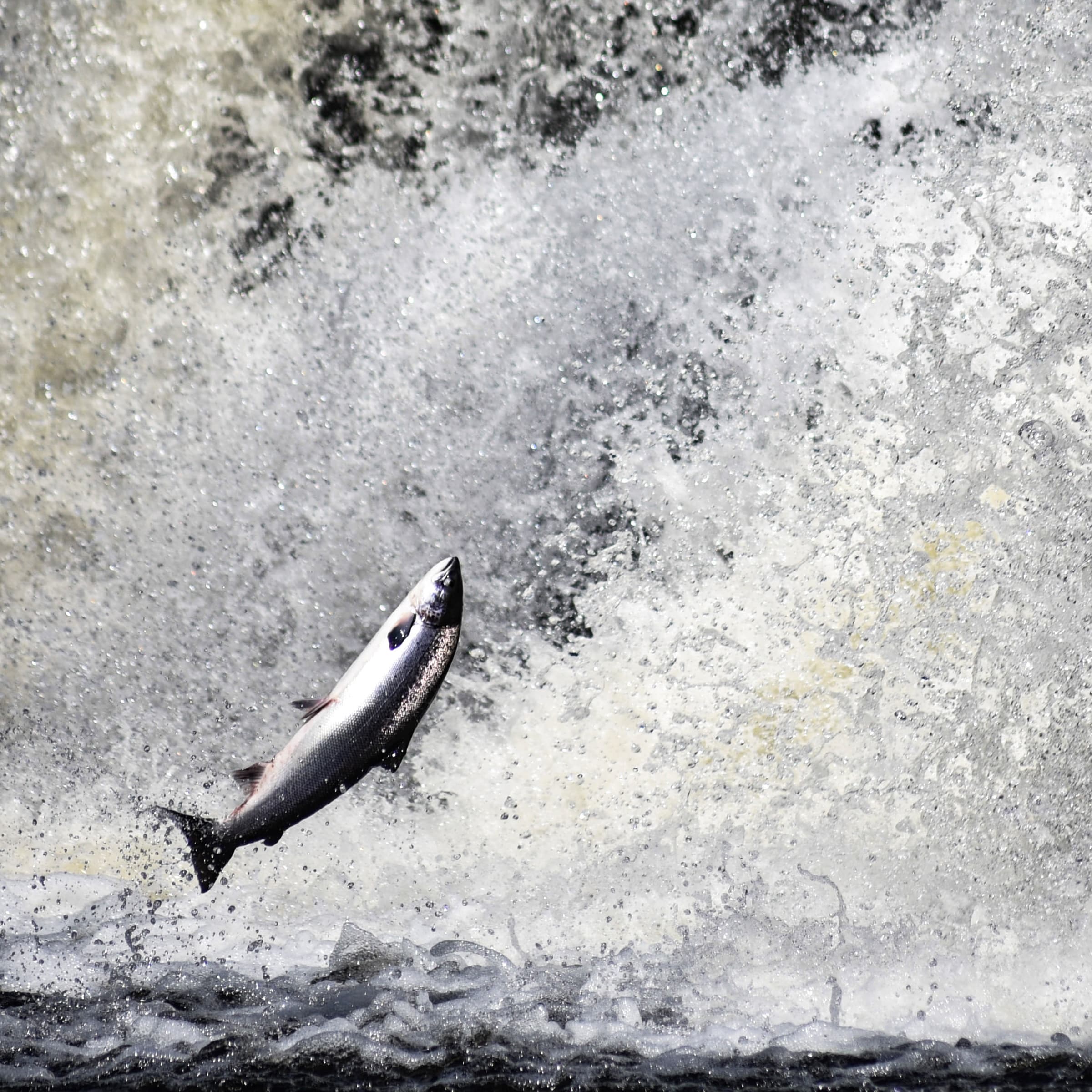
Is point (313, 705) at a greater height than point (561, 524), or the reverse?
point (561, 524)

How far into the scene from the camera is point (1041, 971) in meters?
2.24

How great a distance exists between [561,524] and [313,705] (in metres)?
→ 0.69

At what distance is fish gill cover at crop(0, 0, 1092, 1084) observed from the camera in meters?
1.93

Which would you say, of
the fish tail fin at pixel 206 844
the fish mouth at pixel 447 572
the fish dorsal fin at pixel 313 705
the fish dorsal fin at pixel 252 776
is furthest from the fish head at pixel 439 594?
the fish tail fin at pixel 206 844

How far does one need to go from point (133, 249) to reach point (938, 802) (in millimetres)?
2278

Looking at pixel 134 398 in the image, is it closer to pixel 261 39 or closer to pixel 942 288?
pixel 261 39

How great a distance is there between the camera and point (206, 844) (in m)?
1.83

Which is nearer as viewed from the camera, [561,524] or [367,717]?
[367,717]

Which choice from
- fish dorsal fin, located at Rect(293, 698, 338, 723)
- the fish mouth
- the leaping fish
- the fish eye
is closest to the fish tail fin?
the leaping fish

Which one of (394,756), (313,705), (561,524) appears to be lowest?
(394,756)

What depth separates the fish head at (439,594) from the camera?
1752 millimetres

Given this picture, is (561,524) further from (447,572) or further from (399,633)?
(399,633)

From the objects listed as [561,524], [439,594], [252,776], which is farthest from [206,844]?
[561,524]

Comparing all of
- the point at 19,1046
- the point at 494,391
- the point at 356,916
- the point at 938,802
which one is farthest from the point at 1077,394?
the point at 19,1046
